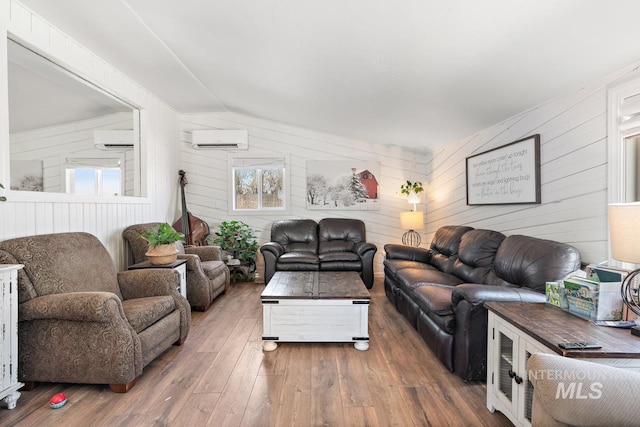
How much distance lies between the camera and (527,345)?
57.6 inches

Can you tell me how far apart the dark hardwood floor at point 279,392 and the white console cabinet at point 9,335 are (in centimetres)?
12

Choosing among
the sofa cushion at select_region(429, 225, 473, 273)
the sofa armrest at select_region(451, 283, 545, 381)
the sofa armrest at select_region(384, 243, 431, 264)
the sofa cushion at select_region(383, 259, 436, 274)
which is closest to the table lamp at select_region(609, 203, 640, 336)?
the sofa armrest at select_region(451, 283, 545, 381)

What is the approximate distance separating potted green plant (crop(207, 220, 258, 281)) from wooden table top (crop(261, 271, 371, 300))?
1595 mm

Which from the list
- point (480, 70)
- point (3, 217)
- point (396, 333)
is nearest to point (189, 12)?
point (3, 217)

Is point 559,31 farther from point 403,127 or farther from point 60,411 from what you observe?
point 60,411

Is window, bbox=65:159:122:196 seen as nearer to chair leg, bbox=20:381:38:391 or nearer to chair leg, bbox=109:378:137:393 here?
chair leg, bbox=20:381:38:391

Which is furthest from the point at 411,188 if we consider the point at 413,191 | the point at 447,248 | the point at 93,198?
the point at 93,198

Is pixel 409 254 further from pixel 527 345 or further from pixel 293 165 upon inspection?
pixel 527 345

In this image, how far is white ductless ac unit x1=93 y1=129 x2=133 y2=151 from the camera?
130 inches

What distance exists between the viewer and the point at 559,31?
177cm

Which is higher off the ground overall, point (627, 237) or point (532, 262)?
point (627, 237)

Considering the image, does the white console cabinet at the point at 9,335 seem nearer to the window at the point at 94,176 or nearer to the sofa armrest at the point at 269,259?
the window at the point at 94,176

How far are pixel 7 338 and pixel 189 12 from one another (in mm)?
2431

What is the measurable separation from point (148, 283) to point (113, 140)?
1.88m
